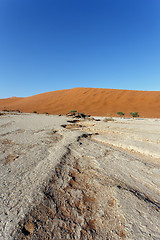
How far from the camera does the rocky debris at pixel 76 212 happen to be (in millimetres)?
863

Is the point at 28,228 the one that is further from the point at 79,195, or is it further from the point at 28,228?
the point at 79,195

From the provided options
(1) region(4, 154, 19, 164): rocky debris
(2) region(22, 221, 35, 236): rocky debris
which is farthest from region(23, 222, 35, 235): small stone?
(1) region(4, 154, 19, 164): rocky debris

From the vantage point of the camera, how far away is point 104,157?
212 centimetres

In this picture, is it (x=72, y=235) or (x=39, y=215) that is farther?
(x=39, y=215)

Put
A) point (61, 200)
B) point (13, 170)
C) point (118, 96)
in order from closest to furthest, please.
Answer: point (61, 200) < point (13, 170) < point (118, 96)

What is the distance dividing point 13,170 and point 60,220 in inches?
37.1

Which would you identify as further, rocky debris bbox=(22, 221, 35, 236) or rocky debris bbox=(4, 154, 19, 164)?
rocky debris bbox=(4, 154, 19, 164)

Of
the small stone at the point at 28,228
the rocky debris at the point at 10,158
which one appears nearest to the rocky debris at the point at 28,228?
the small stone at the point at 28,228

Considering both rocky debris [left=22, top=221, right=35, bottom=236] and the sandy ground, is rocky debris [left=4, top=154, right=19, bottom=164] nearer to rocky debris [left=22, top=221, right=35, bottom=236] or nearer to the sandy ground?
the sandy ground

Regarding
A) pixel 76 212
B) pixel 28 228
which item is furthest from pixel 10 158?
pixel 76 212

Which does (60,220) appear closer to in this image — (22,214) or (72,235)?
(72,235)

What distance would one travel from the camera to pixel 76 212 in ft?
3.41

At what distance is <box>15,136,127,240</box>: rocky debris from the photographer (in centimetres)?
86

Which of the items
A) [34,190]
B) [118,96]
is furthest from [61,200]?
[118,96]
